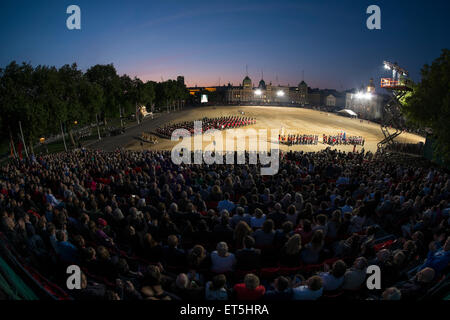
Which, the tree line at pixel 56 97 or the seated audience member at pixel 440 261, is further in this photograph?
the tree line at pixel 56 97

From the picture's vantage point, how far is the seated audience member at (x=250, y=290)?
3.74m

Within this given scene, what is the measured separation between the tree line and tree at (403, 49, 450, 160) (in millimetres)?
36934

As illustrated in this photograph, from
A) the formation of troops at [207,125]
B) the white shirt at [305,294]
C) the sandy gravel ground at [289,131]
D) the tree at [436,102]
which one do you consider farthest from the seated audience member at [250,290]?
the formation of troops at [207,125]

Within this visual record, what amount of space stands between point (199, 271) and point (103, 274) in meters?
1.90

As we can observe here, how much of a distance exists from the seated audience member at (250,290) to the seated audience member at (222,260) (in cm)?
101

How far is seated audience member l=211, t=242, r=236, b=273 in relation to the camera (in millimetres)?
4828

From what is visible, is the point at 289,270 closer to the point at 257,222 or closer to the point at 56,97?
the point at 257,222

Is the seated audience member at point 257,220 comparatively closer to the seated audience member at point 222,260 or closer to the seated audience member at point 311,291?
the seated audience member at point 222,260

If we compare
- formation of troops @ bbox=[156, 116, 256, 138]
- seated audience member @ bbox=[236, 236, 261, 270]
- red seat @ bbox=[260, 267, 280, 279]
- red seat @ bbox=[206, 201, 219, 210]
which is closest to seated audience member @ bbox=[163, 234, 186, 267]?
seated audience member @ bbox=[236, 236, 261, 270]

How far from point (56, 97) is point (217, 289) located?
133ft

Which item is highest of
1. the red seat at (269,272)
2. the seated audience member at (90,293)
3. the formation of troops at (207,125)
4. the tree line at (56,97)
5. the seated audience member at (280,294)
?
the tree line at (56,97)

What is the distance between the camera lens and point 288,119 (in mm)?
64750

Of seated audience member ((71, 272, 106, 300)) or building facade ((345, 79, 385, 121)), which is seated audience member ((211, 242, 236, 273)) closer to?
seated audience member ((71, 272, 106, 300))

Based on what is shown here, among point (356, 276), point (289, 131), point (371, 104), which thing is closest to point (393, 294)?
point (356, 276)
